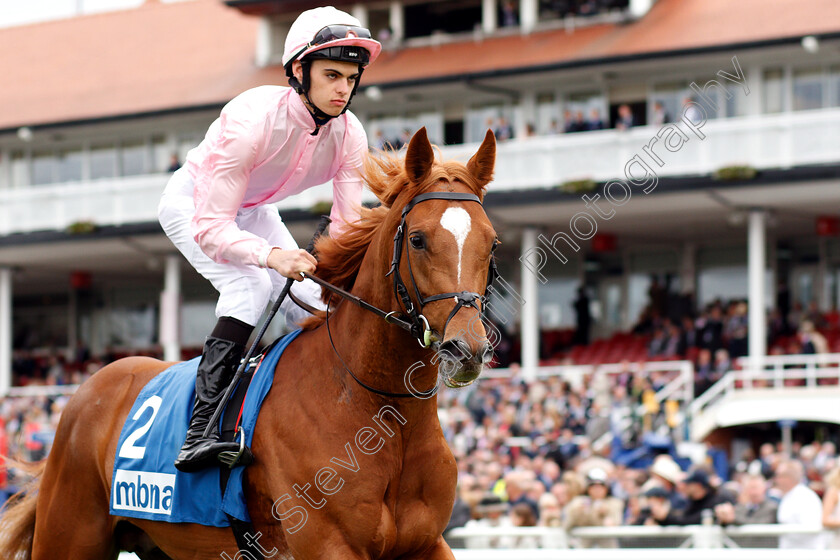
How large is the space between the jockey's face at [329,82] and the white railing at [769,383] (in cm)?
1145

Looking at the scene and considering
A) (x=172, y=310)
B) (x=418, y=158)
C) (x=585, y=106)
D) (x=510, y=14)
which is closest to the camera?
(x=418, y=158)

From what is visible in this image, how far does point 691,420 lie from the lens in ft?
49.1

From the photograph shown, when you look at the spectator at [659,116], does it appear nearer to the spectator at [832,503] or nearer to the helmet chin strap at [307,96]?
the spectator at [832,503]

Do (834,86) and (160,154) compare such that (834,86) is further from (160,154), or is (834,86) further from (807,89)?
(160,154)

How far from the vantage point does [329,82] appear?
4004 millimetres

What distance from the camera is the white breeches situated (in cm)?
416

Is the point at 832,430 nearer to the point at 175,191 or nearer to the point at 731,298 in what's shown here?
the point at 731,298

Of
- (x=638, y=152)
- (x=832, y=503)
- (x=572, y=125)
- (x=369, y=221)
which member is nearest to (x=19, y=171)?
(x=572, y=125)

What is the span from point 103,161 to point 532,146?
11779 millimetres

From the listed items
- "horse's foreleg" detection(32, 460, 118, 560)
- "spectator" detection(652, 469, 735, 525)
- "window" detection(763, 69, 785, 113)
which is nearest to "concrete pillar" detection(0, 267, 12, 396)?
"window" detection(763, 69, 785, 113)

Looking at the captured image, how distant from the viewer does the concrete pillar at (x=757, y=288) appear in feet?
57.7

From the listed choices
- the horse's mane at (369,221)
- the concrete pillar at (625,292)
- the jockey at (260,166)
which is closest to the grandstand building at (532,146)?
the concrete pillar at (625,292)

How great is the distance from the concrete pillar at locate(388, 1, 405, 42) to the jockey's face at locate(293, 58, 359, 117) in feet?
66.9

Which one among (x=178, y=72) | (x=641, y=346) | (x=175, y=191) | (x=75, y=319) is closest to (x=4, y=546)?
(x=175, y=191)
